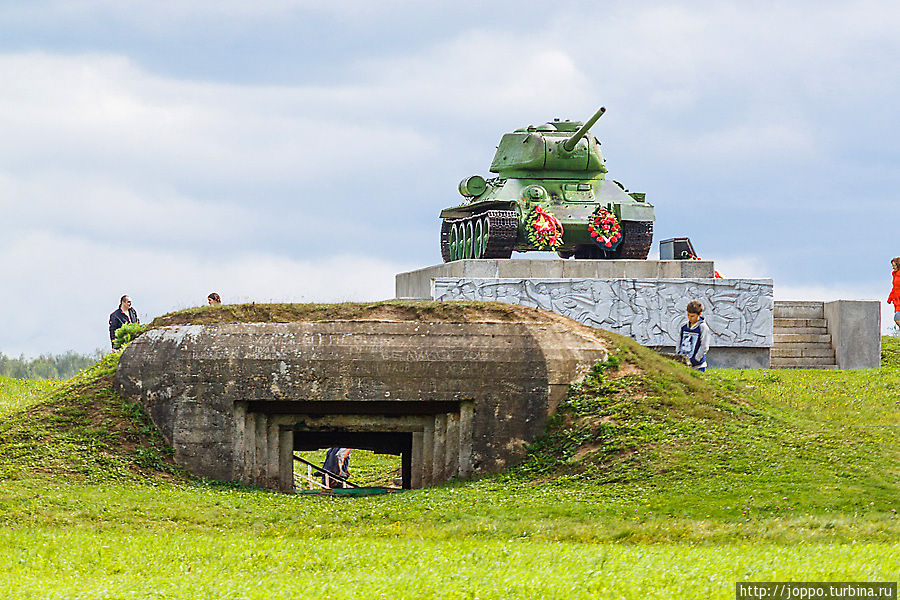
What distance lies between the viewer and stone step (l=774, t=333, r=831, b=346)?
21.2 meters

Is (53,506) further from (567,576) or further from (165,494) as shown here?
(567,576)

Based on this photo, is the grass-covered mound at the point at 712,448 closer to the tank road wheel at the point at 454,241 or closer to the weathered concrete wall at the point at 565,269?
the weathered concrete wall at the point at 565,269

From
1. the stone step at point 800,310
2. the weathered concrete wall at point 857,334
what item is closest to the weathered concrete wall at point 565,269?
the stone step at point 800,310

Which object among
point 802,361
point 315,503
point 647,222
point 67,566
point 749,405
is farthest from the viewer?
point 647,222

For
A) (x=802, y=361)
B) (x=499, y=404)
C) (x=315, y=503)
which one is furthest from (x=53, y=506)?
(x=802, y=361)

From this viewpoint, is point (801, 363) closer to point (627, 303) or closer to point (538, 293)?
point (627, 303)

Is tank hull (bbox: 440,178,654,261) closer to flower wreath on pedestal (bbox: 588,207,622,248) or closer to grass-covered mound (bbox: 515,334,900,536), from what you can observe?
flower wreath on pedestal (bbox: 588,207,622,248)

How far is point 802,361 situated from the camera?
68.8 ft

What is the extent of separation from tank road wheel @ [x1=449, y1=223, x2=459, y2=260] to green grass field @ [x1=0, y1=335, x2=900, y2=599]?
1379cm

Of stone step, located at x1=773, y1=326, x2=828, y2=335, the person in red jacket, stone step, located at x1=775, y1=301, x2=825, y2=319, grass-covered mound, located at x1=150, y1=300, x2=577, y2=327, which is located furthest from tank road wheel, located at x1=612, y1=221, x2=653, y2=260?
grass-covered mound, located at x1=150, y1=300, x2=577, y2=327

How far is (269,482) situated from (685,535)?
4.77 metres

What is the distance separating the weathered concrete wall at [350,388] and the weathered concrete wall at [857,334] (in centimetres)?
1070

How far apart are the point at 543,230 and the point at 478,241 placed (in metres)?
1.67

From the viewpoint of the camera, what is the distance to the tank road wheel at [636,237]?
81.3 feet
